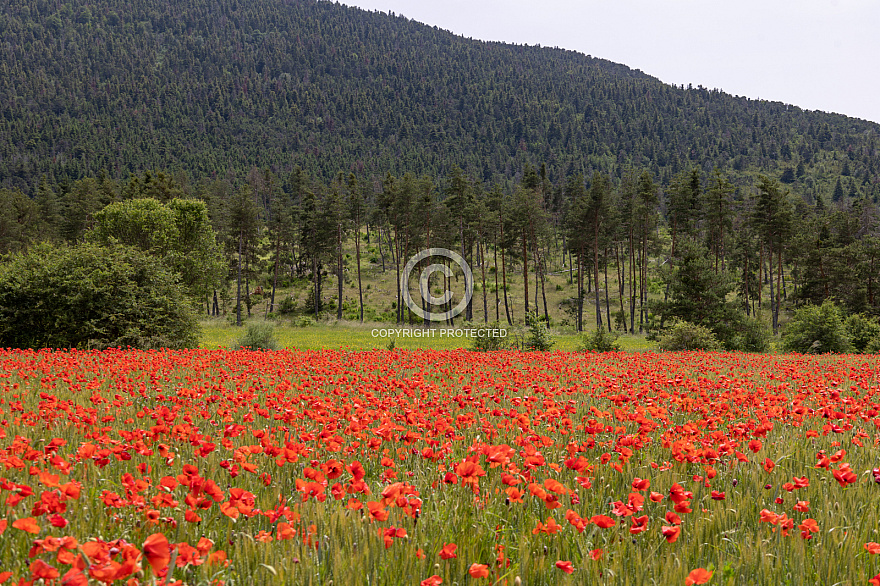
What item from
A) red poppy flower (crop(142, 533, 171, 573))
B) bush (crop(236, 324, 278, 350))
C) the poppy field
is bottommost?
bush (crop(236, 324, 278, 350))

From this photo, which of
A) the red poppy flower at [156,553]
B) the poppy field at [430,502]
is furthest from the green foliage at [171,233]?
the red poppy flower at [156,553]

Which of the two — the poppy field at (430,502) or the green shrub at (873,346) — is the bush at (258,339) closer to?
the poppy field at (430,502)

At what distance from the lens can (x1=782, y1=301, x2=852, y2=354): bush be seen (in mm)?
22766

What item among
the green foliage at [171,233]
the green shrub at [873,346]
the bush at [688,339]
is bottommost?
the green shrub at [873,346]

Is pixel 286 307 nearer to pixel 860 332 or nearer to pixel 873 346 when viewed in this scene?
pixel 860 332

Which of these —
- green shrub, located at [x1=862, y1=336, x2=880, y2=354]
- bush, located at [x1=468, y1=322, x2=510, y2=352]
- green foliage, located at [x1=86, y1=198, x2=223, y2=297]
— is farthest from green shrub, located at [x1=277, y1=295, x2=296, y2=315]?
green shrub, located at [x1=862, y1=336, x2=880, y2=354]

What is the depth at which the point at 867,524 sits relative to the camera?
2.38m

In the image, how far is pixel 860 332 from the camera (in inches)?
977

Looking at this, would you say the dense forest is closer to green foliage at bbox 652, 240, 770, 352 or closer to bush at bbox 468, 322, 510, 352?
green foliage at bbox 652, 240, 770, 352

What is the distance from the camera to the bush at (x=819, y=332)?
22766mm

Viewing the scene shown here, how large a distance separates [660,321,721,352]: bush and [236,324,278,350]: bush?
59.4ft

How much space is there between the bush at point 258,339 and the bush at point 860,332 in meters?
27.3

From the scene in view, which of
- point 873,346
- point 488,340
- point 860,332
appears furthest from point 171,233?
point 860,332

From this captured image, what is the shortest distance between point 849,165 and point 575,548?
173 meters
